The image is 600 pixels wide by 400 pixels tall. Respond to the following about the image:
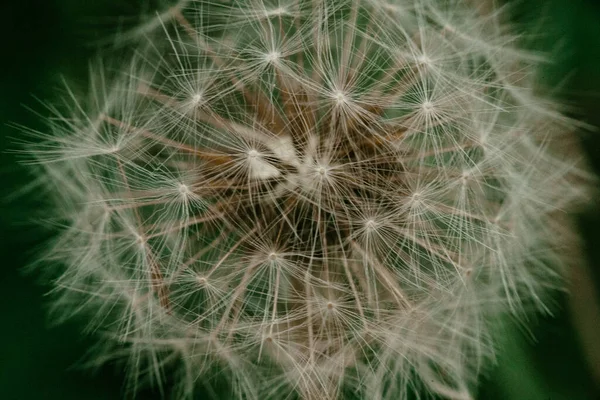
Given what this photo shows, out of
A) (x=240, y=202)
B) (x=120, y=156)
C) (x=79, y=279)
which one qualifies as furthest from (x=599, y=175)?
(x=79, y=279)

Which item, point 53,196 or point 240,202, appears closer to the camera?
point 240,202

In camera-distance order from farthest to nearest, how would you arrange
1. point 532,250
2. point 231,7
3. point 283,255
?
point 532,250
point 231,7
point 283,255

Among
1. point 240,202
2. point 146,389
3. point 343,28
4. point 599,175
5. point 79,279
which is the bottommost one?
point 146,389

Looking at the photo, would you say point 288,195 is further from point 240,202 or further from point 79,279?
point 79,279

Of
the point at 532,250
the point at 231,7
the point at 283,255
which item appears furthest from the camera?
the point at 532,250

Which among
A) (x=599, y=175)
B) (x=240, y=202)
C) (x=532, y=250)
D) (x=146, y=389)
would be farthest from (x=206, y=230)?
(x=599, y=175)

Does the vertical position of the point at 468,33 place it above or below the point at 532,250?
above
